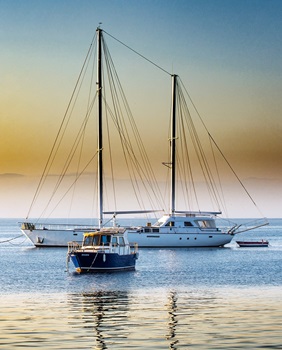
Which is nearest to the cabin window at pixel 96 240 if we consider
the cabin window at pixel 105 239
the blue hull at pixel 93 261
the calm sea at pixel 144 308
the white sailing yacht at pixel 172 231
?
the cabin window at pixel 105 239

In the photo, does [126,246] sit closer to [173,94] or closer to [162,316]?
[162,316]

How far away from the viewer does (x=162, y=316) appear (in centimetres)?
4088

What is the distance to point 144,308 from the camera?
44344mm

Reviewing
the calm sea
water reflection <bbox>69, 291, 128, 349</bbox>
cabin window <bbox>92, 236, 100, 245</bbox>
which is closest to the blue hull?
the calm sea

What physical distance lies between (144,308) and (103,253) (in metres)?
23.6

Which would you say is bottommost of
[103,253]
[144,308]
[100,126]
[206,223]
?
[144,308]

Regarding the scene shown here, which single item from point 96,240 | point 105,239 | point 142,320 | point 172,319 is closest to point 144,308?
point 172,319

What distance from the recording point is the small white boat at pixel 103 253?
67.2 m

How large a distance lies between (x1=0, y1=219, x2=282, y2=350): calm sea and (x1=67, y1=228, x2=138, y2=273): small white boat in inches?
53.7

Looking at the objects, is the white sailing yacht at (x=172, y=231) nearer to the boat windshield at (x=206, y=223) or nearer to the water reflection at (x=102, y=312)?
the boat windshield at (x=206, y=223)

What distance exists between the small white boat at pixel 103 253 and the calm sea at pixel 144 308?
1.36 metres

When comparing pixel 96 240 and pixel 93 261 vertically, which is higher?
pixel 96 240

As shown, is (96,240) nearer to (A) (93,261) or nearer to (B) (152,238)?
(A) (93,261)

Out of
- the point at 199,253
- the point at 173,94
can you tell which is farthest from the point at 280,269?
the point at 173,94
